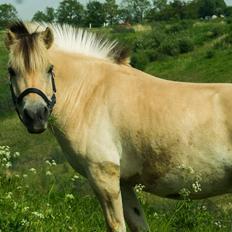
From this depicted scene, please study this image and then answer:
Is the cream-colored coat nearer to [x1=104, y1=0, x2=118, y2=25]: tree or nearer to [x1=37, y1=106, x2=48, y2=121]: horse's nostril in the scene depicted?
[x1=37, y1=106, x2=48, y2=121]: horse's nostril

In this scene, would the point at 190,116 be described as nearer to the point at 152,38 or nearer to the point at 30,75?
the point at 30,75

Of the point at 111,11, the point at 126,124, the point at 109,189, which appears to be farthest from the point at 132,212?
the point at 111,11

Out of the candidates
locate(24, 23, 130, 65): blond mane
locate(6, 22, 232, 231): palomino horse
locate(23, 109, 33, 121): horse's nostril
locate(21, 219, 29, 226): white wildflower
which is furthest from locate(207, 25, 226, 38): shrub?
locate(21, 219, 29, 226): white wildflower

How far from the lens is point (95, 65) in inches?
285

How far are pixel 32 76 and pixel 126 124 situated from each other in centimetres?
112

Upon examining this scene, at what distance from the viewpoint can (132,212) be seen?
721 centimetres

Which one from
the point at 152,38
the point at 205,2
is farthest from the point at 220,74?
the point at 205,2

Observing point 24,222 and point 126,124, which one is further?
point 126,124

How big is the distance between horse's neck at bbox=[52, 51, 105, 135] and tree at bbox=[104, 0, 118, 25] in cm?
11025

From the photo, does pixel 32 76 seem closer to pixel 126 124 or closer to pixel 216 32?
pixel 126 124

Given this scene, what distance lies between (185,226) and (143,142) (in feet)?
4.49

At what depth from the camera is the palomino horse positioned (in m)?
6.51

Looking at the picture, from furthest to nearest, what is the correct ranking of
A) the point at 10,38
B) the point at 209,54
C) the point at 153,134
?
1. the point at 209,54
2. the point at 10,38
3. the point at 153,134

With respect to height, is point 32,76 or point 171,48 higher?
point 32,76
